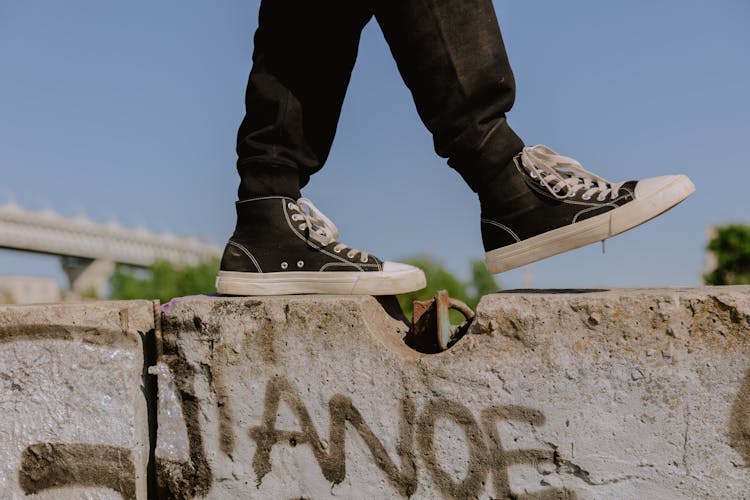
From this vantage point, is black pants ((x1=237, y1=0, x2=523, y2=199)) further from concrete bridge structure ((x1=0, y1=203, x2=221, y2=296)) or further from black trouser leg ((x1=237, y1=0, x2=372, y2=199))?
concrete bridge structure ((x1=0, y1=203, x2=221, y2=296))

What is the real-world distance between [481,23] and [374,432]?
122 cm

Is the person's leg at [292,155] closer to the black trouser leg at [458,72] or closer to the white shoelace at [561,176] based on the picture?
the black trouser leg at [458,72]

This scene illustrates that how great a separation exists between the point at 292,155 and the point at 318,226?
0.26 metres

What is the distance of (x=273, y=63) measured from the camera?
2369mm

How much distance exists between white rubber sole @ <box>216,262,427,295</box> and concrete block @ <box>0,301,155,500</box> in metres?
0.32

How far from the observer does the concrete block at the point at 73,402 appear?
2287 mm

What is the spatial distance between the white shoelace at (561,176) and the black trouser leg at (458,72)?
71 millimetres

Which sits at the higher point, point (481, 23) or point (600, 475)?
point (481, 23)

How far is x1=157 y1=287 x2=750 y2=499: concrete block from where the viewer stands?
191 cm

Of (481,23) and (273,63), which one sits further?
(273,63)

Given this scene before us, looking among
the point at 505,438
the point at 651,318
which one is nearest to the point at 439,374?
the point at 505,438

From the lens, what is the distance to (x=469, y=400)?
6.67 ft

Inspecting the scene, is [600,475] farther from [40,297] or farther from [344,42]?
[40,297]

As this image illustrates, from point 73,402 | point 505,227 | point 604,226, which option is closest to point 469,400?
point 505,227
